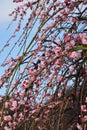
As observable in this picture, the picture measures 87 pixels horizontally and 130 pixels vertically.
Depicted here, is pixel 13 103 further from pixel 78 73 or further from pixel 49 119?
pixel 78 73

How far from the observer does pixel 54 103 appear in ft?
7.48

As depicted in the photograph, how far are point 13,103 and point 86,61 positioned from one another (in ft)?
1.86

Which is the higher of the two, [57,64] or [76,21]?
[76,21]

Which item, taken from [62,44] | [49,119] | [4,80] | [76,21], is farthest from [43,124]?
[76,21]

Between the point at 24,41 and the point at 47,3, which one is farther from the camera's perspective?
the point at 47,3

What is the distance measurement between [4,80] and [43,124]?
0.37 m

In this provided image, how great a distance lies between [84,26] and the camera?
239cm

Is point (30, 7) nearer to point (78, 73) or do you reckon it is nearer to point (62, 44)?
point (62, 44)

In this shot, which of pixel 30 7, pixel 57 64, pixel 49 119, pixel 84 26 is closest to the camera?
pixel 57 64

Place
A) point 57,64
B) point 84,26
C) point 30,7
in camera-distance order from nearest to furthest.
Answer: point 57,64
point 84,26
point 30,7

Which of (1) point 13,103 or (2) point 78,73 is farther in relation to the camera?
(1) point 13,103

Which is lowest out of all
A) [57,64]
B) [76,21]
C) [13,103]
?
[13,103]

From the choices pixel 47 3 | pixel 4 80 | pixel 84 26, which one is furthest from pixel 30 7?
pixel 4 80

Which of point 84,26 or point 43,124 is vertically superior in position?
point 84,26
